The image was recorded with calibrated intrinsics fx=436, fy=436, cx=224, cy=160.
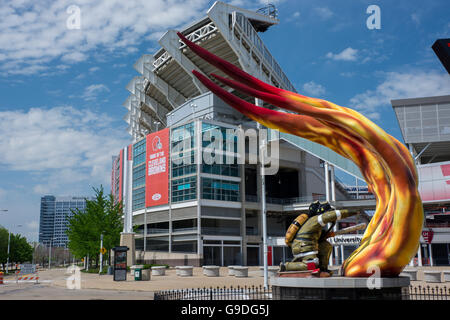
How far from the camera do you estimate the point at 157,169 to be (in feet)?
182

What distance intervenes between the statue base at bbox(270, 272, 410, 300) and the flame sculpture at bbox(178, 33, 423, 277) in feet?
1.30

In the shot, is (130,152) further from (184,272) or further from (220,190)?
(184,272)

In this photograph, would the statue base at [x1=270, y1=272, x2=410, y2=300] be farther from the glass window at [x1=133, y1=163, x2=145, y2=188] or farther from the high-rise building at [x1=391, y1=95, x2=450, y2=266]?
the glass window at [x1=133, y1=163, x2=145, y2=188]

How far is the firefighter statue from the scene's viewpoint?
12.4 m

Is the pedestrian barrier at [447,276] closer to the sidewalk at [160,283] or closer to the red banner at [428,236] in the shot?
the sidewalk at [160,283]

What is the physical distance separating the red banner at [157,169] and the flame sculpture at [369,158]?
42387mm

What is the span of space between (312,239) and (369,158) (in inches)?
113

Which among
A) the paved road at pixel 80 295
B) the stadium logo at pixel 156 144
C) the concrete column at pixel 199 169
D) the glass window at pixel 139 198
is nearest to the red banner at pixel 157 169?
the stadium logo at pixel 156 144

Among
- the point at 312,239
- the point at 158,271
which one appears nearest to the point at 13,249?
the point at 158,271
